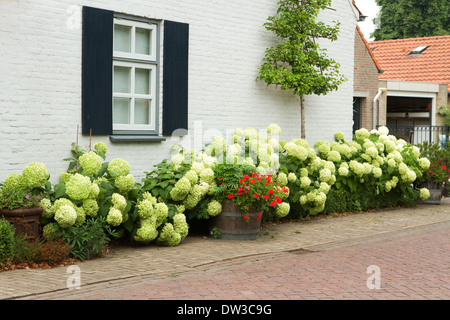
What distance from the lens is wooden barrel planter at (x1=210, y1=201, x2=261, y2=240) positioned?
922 cm

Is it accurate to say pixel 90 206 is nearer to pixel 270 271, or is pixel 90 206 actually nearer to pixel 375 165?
pixel 270 271

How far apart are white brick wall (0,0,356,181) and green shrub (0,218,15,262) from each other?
1629mm

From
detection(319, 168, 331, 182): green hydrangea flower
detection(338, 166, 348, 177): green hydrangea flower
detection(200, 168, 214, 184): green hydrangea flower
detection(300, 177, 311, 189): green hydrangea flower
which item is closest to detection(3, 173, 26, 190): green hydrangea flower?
detection(200, 168, 214, 184): green hydrangea flower

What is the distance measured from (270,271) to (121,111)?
3.88 meters

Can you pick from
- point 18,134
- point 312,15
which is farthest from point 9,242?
point 312,15

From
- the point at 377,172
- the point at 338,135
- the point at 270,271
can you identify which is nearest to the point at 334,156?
the point at 377,172

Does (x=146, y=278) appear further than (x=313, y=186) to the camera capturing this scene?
No

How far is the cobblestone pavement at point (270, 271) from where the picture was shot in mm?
6230

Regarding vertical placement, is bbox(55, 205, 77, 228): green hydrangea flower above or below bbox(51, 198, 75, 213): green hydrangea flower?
below

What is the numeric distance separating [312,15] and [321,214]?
3.79 m

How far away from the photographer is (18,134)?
857 centimetres

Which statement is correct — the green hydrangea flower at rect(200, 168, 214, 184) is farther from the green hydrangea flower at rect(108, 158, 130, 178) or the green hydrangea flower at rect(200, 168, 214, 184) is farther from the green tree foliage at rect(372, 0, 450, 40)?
the green tree foliage at rect(372, 0, 450, 40)
